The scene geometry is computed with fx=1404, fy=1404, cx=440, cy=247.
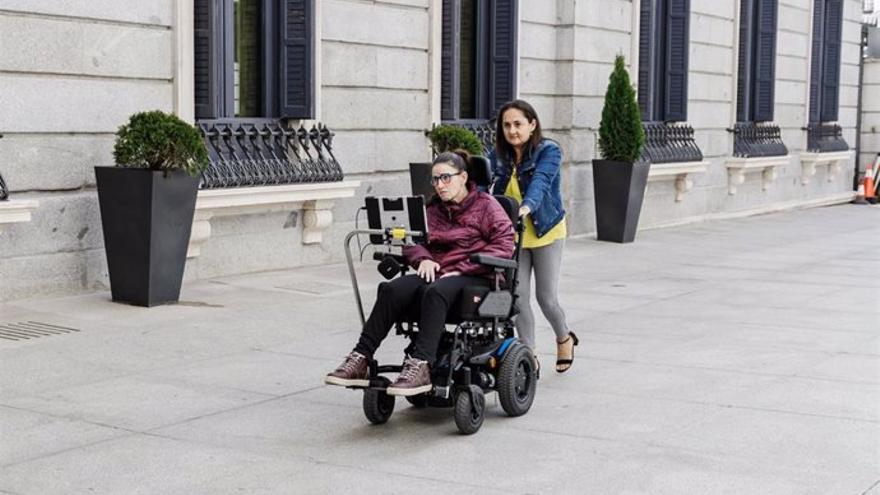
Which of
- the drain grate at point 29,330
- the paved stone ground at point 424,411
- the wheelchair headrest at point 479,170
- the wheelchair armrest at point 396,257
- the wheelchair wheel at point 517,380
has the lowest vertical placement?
the paved stone ground at point 424,411

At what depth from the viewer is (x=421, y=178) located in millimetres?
14242

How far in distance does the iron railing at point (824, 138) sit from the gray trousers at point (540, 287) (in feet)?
60.9

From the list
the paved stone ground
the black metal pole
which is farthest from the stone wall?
the black metal pole

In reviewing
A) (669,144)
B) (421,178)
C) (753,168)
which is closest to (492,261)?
(421,178)

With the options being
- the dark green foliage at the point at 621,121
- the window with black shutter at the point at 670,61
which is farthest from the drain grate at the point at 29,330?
the window with black shutter at the point at 670,61

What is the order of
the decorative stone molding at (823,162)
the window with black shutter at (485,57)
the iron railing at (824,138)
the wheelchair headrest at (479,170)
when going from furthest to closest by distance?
the iron railing at (824,138), the decorative stone molding at (823,162), the window with black shutter at (485,57), the wheelchair headrest at (479,170)

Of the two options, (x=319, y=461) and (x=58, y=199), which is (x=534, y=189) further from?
(x=58, y=199)

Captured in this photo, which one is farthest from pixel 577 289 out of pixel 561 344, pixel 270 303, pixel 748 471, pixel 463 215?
pixel 748 471

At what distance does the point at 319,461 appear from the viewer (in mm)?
6184

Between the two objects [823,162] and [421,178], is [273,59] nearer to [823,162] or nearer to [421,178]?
[421,178]

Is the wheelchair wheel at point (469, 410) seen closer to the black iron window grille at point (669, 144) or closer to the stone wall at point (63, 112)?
the stone wall at point (63, 112)

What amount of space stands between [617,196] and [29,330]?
893cm

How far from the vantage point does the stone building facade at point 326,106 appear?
1052 centimetres

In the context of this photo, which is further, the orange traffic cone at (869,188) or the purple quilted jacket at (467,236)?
the orange traffic cone at (869,188)
